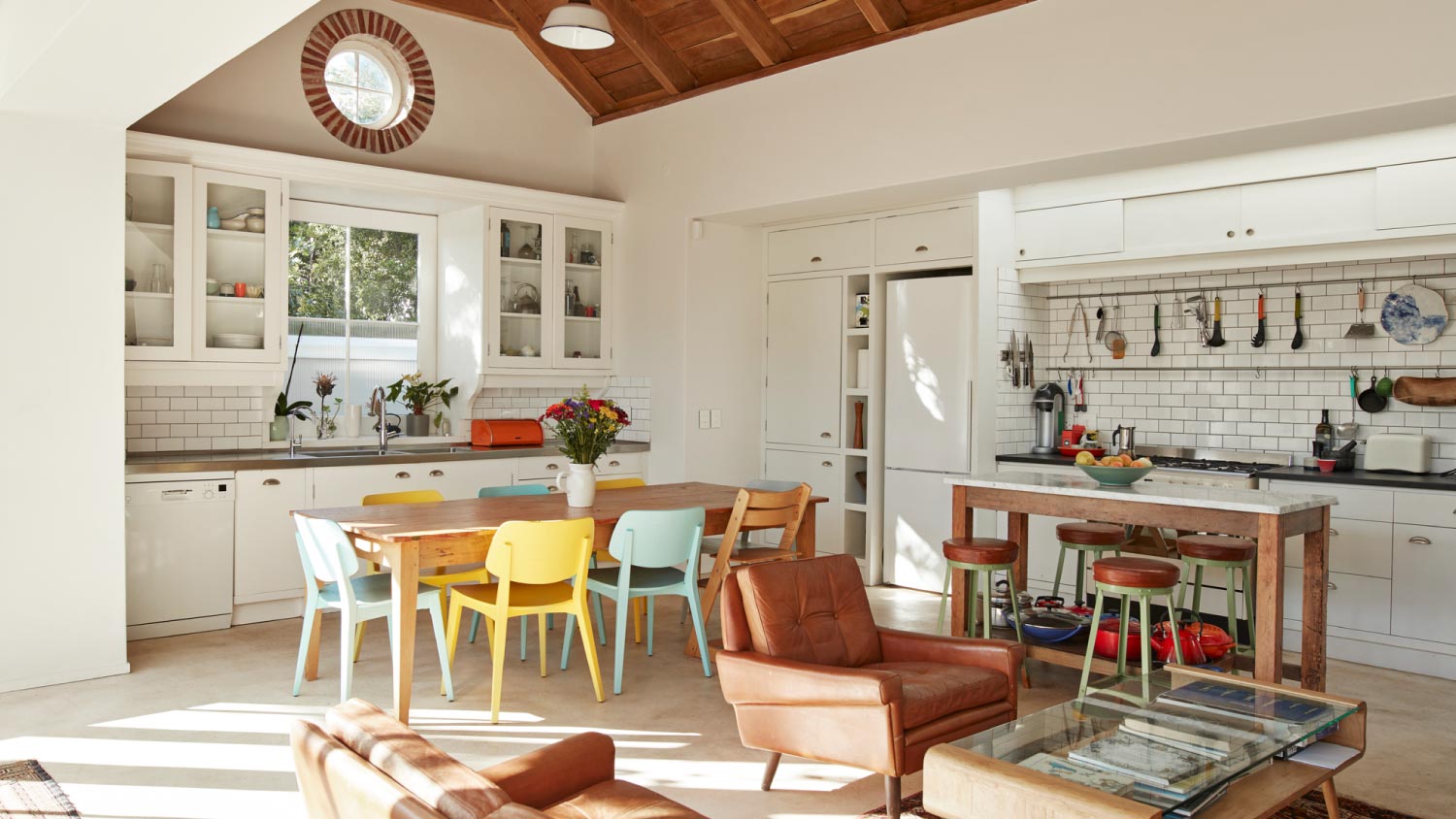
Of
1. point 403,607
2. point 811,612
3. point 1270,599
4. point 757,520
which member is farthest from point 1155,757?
point 403,607

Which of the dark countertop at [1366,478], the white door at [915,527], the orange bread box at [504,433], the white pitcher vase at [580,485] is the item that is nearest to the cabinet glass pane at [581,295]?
the orange bread box at [504,433]

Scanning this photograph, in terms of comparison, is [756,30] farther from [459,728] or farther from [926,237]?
[459,728]

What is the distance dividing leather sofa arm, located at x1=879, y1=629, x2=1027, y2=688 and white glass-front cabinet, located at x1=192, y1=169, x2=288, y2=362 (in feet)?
12.8

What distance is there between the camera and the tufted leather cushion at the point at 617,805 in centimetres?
226

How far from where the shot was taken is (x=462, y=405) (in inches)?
274

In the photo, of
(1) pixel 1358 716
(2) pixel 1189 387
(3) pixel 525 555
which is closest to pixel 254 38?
(3) pixel 525 555

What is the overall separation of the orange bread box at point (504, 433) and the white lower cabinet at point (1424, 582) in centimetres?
480

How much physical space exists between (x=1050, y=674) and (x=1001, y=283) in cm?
250

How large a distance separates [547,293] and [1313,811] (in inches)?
205

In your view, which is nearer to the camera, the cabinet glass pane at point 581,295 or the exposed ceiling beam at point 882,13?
the exposed ceiling beam at point 882,13

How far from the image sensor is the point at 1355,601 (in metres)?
5.04

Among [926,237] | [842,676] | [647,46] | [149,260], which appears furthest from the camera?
[647,46]

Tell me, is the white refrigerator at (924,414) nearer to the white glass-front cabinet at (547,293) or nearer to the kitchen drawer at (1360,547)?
the kitchen drawer at (1360,547)

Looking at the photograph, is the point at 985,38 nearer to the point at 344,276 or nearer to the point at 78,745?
the point at 344,276
